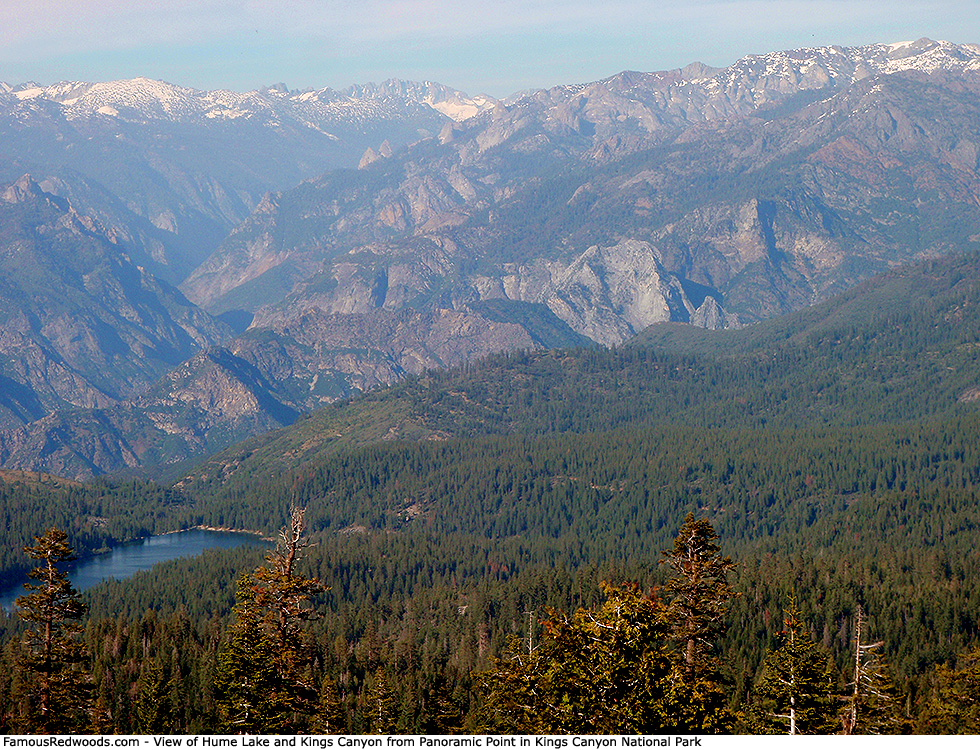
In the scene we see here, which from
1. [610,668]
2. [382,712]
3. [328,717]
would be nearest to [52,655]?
[328,717]

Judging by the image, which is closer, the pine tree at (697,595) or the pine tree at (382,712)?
the pine tree at (697,595)

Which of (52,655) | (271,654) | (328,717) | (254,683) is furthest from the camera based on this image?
(328,717)

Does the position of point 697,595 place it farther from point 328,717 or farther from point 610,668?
point 328,717

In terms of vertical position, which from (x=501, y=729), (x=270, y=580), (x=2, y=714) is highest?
(x=270, y=580)

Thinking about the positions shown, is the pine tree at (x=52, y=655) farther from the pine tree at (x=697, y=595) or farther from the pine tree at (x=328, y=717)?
the pine tree at (x=697, y=595)

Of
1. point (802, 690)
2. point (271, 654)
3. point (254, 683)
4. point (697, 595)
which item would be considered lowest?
point (802, 690)

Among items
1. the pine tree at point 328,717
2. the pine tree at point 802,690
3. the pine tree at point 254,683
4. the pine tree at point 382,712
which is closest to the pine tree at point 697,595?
the pine tree at point 802,690

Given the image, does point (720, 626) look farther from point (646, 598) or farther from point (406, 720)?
point (406, 720)

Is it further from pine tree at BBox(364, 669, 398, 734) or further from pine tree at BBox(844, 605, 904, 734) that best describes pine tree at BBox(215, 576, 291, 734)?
pine tree at BBox(844, 605, 904, 734)

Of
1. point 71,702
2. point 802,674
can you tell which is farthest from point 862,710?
point 71,702

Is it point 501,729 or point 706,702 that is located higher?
point 706,702

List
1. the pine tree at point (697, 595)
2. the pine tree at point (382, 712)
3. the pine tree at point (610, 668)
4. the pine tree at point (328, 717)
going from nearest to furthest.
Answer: the pine tree at point (610, 668)
the pine tree at point (697, 595)
the pine tree at point (328, 717)
the pine tree at point (382, 712)
